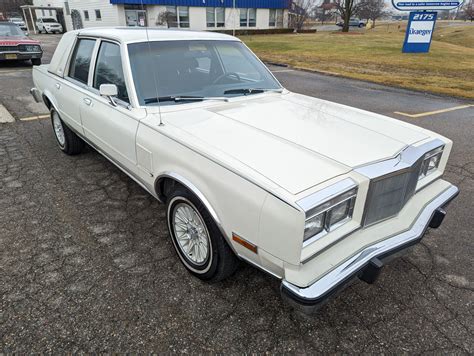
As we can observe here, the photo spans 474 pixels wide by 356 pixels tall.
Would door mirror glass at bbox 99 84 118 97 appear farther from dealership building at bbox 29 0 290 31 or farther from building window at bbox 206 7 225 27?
building window at bbox 206 7 225 27

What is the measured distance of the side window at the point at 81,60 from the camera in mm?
3691

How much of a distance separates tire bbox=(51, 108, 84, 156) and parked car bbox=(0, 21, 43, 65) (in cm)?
954

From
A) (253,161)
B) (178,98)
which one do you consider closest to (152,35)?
(178,98)

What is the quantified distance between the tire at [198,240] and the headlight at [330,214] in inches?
24.5

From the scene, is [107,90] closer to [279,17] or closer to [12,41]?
[12,41]

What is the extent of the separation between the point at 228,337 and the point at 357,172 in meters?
1.26

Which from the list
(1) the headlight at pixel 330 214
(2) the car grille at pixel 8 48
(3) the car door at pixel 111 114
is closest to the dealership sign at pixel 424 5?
(2) the car grille at pixel 8 48

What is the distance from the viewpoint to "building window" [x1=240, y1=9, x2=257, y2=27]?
34.8m

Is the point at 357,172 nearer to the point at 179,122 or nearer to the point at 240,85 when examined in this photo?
the point at 179,122

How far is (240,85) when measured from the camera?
342cm

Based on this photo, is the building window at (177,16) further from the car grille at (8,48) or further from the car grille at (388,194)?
the car grille at (388,194)

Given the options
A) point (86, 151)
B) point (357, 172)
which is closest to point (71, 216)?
point (86, 151)

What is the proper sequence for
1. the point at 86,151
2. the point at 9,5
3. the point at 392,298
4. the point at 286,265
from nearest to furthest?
the point at 286,265 → the point at 392,298 → the point at 86,151 → the point at 9,5

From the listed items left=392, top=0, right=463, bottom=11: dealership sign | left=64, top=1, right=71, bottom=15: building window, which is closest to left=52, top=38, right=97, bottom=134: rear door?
left=392, top=0, right=463, bottom=11: dealership sign
